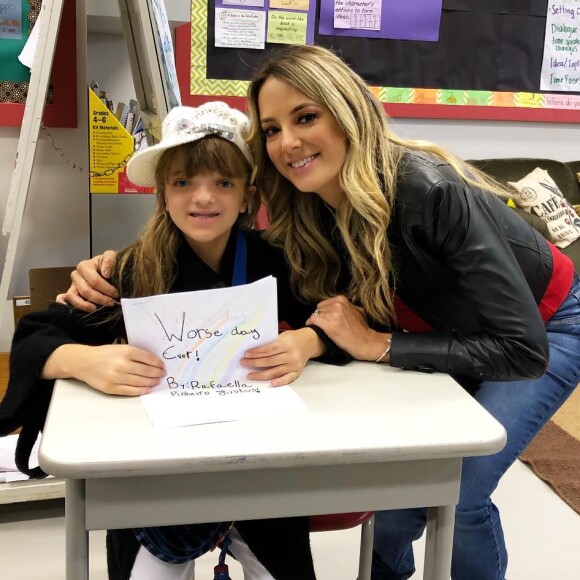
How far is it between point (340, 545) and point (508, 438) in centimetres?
81

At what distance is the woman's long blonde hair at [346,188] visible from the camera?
1.21m

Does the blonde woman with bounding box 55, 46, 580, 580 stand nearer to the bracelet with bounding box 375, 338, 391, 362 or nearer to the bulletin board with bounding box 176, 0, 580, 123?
the bracelet with bounding box 375, 338, 391, 362

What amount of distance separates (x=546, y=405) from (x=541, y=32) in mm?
2691

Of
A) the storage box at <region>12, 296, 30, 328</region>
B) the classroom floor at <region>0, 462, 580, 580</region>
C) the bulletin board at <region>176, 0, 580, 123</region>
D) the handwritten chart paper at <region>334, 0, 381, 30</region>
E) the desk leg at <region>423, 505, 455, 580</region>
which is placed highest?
the handwritten chart paper at <region>334, 0, 381, 30</region>

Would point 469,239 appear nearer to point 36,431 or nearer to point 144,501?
point 144,501

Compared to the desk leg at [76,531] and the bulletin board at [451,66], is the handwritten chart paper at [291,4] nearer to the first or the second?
the bulletin board at [451,66]

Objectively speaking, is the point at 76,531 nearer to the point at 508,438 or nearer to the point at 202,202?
the point at 202,202

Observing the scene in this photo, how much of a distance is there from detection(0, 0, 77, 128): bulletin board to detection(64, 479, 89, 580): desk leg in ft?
6.57

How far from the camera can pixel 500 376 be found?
1.20 m

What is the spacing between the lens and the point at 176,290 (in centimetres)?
137

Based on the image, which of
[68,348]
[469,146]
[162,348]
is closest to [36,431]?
[68,348]

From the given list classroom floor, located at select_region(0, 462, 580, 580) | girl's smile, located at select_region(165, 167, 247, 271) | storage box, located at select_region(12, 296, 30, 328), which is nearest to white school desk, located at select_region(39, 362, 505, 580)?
girl's smile, located at select_region(165, 167, 247, 271)

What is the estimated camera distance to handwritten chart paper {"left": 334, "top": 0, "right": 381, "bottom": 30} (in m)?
3.22

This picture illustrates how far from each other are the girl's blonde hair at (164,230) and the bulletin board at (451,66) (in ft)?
6.25
